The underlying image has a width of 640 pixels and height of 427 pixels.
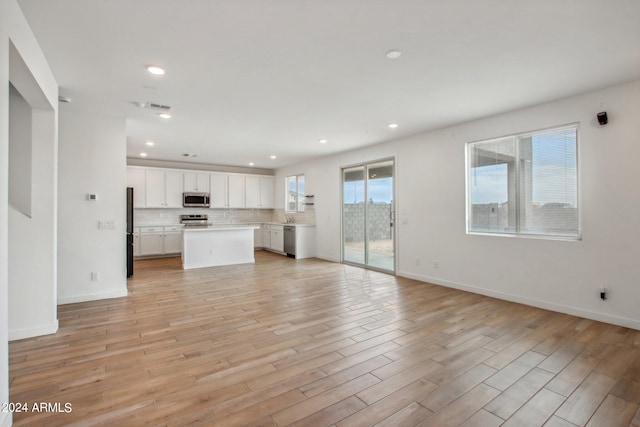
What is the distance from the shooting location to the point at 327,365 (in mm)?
2568

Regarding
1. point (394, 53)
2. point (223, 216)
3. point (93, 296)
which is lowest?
point (93, 296)

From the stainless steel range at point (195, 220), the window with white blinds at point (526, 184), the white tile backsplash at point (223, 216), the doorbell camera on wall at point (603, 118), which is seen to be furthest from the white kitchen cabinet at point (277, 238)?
the doorbell camera on wall at point (603, 118)

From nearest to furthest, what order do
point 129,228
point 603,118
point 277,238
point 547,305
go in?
1. point 603,118
2. point 547,305
3. point 129,228
4. point 277,238

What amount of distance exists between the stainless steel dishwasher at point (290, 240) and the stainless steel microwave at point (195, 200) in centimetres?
258

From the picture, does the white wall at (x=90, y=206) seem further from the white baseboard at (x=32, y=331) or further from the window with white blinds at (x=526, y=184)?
the window with white blinds at (x=526, y=184)

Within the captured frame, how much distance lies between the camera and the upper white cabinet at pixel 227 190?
30.7ft

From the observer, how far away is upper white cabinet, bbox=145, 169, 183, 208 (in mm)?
8375

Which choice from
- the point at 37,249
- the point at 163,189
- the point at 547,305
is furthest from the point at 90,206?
the point at 547,305

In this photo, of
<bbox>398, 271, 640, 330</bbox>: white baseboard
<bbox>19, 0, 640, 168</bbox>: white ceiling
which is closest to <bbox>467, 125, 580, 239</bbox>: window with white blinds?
<bbox>19, 0, 640, 168</bbox>: white ceiling

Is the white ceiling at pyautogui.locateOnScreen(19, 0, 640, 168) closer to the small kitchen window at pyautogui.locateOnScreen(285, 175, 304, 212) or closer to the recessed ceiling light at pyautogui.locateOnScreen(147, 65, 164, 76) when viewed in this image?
the recessed ceiling light at pyautogui.locateOnScreen(147, 65, 164, 76)

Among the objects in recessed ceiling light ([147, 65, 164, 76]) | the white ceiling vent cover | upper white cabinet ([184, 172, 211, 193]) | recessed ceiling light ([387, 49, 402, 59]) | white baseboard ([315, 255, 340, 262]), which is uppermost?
the white ceiling vent cover

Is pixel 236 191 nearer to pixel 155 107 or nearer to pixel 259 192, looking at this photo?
pixel 259 192

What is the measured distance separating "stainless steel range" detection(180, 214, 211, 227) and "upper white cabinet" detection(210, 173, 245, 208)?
45 centimetres

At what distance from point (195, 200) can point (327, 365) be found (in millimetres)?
7574
